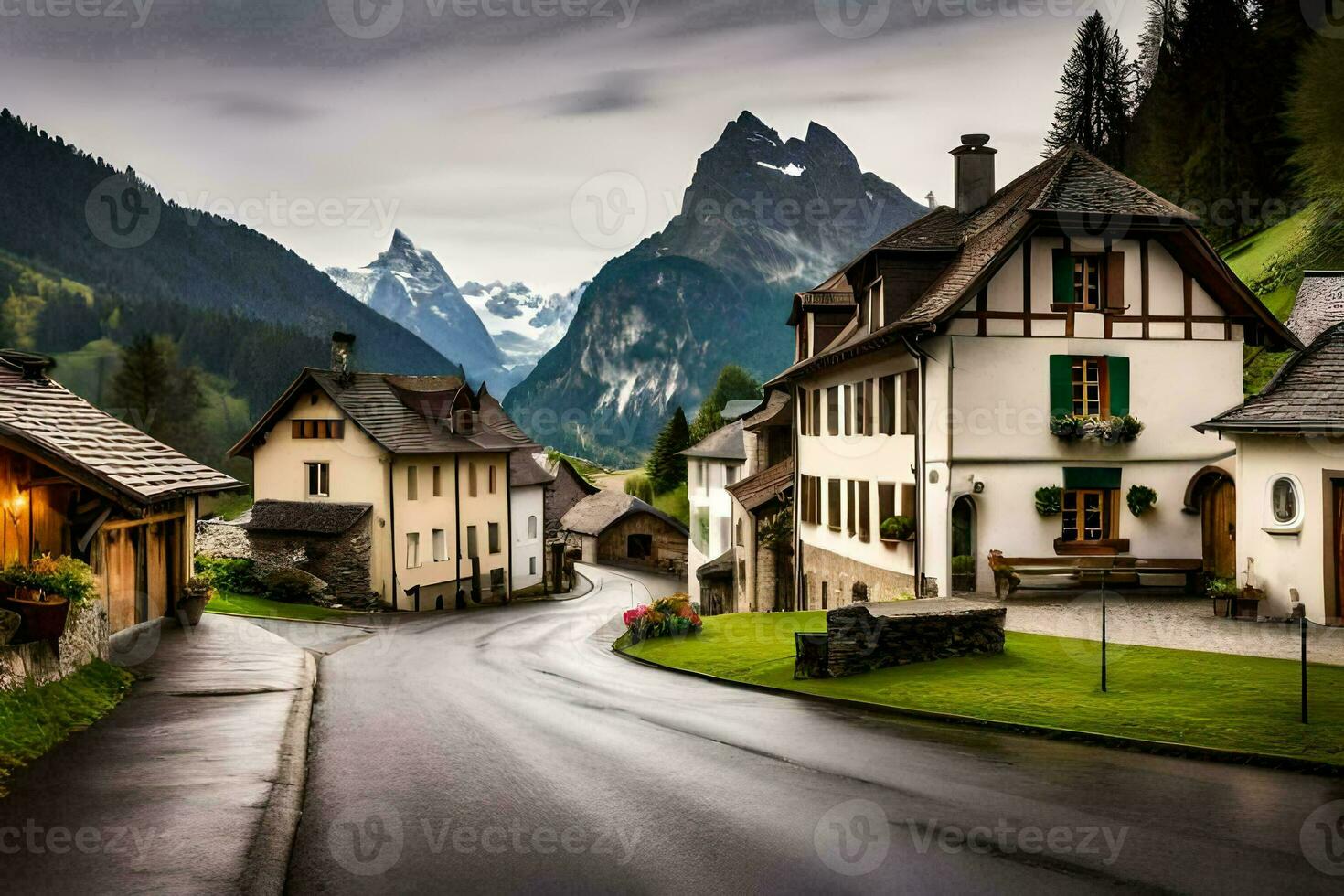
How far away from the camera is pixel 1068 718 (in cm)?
1388

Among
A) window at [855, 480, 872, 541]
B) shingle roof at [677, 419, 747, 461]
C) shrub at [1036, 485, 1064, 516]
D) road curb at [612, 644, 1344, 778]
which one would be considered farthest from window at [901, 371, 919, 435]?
shingle roof at [677, 419, 747, 461]

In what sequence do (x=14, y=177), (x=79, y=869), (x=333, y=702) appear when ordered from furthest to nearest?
(x=14, y=177) → (x=333, y=702) → (x=79, y=869)

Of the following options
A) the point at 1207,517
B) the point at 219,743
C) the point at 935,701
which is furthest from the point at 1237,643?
the point at 219,743

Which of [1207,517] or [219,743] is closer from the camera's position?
[219,743]

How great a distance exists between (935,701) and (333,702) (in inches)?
385

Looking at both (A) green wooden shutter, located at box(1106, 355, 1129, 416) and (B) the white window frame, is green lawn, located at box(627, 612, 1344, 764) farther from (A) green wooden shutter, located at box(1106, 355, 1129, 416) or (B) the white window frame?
(A) green wooden shutter, located at box(1106, 355, 1129, 416)

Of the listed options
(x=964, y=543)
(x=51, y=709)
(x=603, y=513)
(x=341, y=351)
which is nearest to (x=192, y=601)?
(x=51, y=709)

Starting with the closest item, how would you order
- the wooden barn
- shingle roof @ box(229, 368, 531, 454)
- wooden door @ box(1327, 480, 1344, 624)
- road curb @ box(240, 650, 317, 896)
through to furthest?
road curb @ box(240, 650, 317, 896) < the wooden barn < wooden door @ box(1327, 480, 1344, 624) < shingle roof @ box(229, 368, 531, 454)

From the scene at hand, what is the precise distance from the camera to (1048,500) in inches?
1009

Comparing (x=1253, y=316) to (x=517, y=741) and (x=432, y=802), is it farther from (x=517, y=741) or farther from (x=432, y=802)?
(x=432, y=802)

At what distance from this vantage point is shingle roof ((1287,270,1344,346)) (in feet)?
86.0

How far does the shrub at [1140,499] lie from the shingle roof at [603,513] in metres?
53.7

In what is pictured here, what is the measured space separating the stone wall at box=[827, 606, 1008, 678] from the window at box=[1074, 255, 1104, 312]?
421 inches

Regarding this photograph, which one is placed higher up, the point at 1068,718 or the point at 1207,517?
the point at 1207,517
